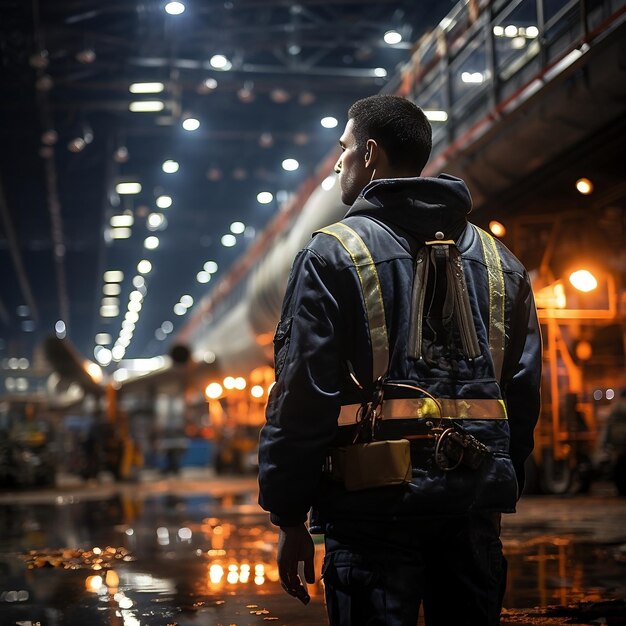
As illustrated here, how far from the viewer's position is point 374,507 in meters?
2.72

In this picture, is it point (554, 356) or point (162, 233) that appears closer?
point (554, 356)

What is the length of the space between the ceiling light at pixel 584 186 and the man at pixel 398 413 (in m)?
10.6

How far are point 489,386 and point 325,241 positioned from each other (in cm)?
60

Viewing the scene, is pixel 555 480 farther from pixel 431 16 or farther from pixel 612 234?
pixel 431 16

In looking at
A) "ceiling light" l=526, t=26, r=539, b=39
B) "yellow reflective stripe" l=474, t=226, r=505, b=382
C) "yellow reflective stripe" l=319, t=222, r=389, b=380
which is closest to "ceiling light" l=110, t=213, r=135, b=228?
"ceiling light" l=526, t=26, r=539, b=39

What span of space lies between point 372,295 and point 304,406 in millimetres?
367

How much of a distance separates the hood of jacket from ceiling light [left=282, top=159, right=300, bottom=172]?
2515 cm

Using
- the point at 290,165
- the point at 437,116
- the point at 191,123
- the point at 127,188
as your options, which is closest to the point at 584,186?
the point at 437,116

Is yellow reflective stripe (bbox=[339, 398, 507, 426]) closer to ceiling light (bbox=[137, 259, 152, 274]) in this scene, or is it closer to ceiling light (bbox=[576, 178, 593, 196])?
ceiling light (bbox=[576, 178, 593, 196])

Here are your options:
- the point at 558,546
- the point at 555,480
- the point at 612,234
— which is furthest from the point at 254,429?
the point at 558,546

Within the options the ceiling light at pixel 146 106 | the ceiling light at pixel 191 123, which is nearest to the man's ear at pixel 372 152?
the ceiling light at pixel 146 106

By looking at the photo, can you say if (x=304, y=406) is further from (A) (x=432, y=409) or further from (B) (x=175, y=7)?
(B) (x=175, y=7)

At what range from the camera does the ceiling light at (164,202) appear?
1299 inches

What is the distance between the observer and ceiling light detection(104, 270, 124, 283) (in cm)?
4562
